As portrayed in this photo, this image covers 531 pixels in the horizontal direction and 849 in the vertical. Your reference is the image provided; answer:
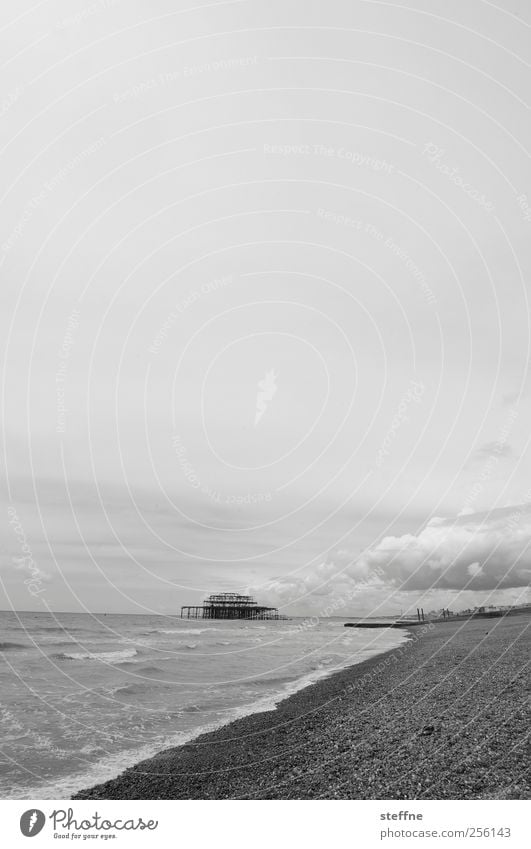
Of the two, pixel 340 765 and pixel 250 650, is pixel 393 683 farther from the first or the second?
pixel 250 650

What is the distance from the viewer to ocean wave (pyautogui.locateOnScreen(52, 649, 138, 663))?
40250 millimetres

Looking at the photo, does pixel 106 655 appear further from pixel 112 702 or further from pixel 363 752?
pixel 363 752

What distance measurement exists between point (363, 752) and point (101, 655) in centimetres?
3841

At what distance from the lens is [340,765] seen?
10.6 metres

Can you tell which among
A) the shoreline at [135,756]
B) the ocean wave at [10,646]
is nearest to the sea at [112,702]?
the shoreline at [135,756]

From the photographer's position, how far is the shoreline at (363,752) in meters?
9.30

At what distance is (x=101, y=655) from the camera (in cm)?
4403

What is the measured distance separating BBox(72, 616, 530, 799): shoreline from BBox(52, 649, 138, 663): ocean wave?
2587 centimetres

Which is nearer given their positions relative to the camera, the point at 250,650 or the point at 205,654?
the point at 205,654

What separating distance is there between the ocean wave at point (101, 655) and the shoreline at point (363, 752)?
25.9 meters

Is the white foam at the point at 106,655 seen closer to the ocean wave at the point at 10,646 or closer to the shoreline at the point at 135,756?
the ocean wave at the point at 10,646
